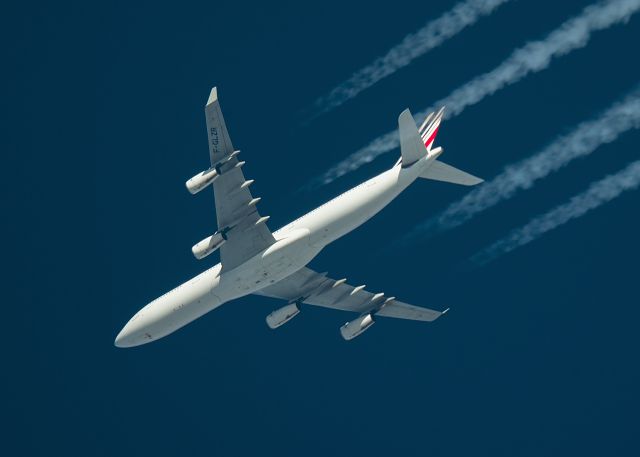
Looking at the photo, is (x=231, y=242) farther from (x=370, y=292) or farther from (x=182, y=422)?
(x=182, y=422)

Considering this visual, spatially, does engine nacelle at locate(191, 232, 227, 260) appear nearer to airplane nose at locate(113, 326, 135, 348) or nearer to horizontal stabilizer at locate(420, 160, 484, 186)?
airplane nose at locate(113, 326, 135, 348)

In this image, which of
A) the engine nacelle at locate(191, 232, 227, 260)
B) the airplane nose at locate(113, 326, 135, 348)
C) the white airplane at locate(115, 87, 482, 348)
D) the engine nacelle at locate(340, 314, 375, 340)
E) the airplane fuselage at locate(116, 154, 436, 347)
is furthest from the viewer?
the engine nacelle at locate(340, 314, 375, 340)

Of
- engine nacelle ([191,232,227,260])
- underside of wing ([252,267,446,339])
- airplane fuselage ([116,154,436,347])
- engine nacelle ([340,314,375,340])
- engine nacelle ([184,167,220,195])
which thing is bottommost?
engine nacelle ([340,314,375,340])

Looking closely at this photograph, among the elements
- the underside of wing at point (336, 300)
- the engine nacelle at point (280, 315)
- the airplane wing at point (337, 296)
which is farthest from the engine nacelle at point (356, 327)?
the engine nacelle at point (280, 315)

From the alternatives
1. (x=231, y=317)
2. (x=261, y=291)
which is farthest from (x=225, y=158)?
(x=231, y=317)

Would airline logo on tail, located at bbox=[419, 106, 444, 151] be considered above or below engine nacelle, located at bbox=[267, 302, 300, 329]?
above

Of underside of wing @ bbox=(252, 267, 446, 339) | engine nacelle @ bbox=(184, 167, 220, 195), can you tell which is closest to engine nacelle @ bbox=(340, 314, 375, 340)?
underside of wing @ bbox=(252, 267, 446, 339)
